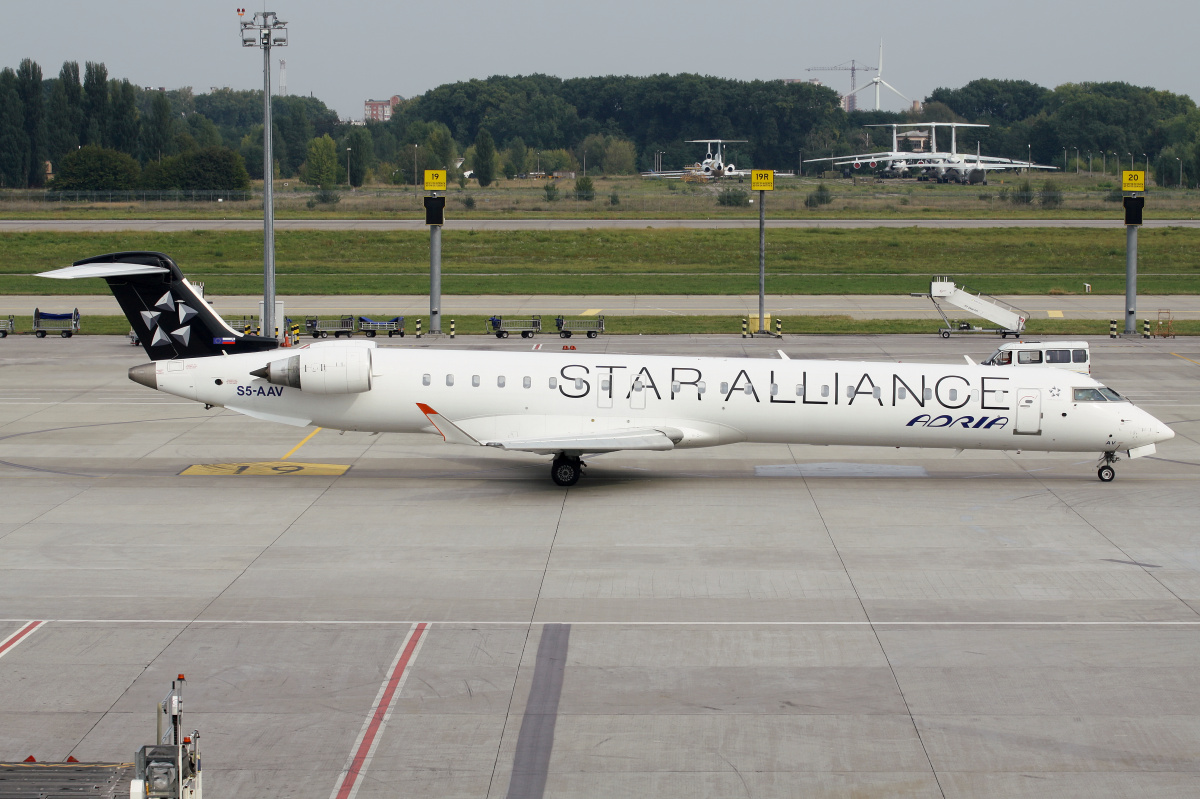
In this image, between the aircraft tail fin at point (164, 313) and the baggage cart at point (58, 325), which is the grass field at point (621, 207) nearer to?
the baggage cart at point (58, 325)

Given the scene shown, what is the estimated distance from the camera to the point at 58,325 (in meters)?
54.6

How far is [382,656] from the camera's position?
1697 cm

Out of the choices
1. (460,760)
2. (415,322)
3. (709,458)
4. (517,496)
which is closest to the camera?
(460,760)

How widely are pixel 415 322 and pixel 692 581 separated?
3928 centimetres

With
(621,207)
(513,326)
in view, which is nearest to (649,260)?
(513,326)

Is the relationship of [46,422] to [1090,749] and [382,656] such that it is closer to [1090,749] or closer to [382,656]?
[382,656]

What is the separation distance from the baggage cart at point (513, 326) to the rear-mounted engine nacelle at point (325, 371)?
26338 mm

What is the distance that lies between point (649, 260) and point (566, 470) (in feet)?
199

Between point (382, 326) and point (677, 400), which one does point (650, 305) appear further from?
point (677, 400)

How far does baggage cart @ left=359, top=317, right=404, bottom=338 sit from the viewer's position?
5331 cm

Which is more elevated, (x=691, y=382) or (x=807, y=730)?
(x=691, y=382)

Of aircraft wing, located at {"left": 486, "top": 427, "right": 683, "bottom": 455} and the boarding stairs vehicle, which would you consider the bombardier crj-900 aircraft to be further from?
the boarding stairs vehicle

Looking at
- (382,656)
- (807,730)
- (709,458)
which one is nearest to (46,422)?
(709,458)

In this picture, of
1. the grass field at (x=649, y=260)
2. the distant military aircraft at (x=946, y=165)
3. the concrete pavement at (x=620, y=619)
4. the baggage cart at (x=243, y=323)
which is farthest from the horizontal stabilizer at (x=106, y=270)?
the distant military aircraft at (x=946, y=165)
